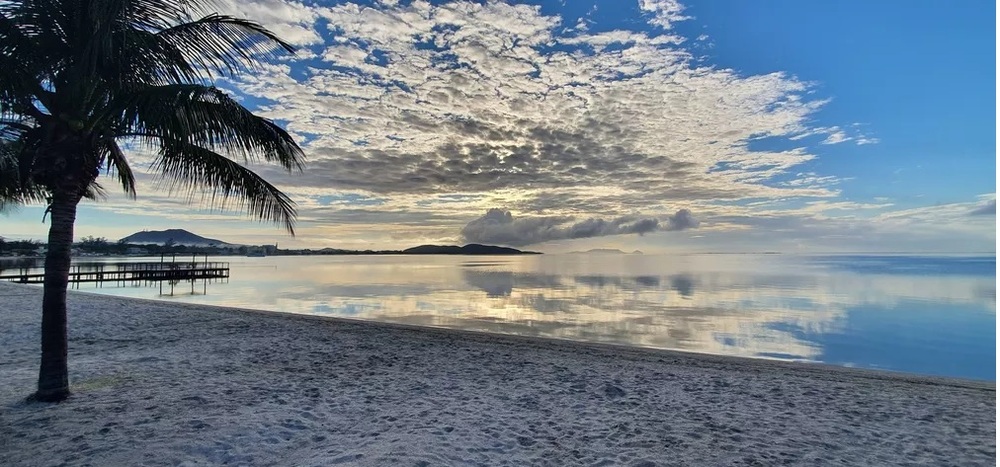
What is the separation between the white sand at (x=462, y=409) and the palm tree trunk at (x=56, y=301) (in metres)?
0.22

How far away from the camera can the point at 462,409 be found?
5.35m

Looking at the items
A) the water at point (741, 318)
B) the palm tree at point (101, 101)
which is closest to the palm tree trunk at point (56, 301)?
the palm tree at point (101, 101)

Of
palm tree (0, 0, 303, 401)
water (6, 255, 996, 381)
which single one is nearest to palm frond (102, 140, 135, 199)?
palm tree (0, 0, 303, 401)

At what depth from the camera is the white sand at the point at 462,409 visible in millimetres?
4078

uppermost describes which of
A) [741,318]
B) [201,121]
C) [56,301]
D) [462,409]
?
[201,121]

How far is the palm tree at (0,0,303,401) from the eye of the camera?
445cm

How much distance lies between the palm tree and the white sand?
1456mm

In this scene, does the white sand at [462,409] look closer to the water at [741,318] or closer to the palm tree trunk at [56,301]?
the palm tree trunk at [56,301]

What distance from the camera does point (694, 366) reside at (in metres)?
8.12

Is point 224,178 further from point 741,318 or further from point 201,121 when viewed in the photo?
point 741,318

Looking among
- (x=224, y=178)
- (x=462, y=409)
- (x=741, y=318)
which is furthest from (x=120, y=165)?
(x=741, y=318)

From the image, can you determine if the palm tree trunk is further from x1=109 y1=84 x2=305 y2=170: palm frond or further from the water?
the water

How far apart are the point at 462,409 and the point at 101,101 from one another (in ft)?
14.9

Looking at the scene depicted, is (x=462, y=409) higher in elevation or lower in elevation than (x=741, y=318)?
higher
